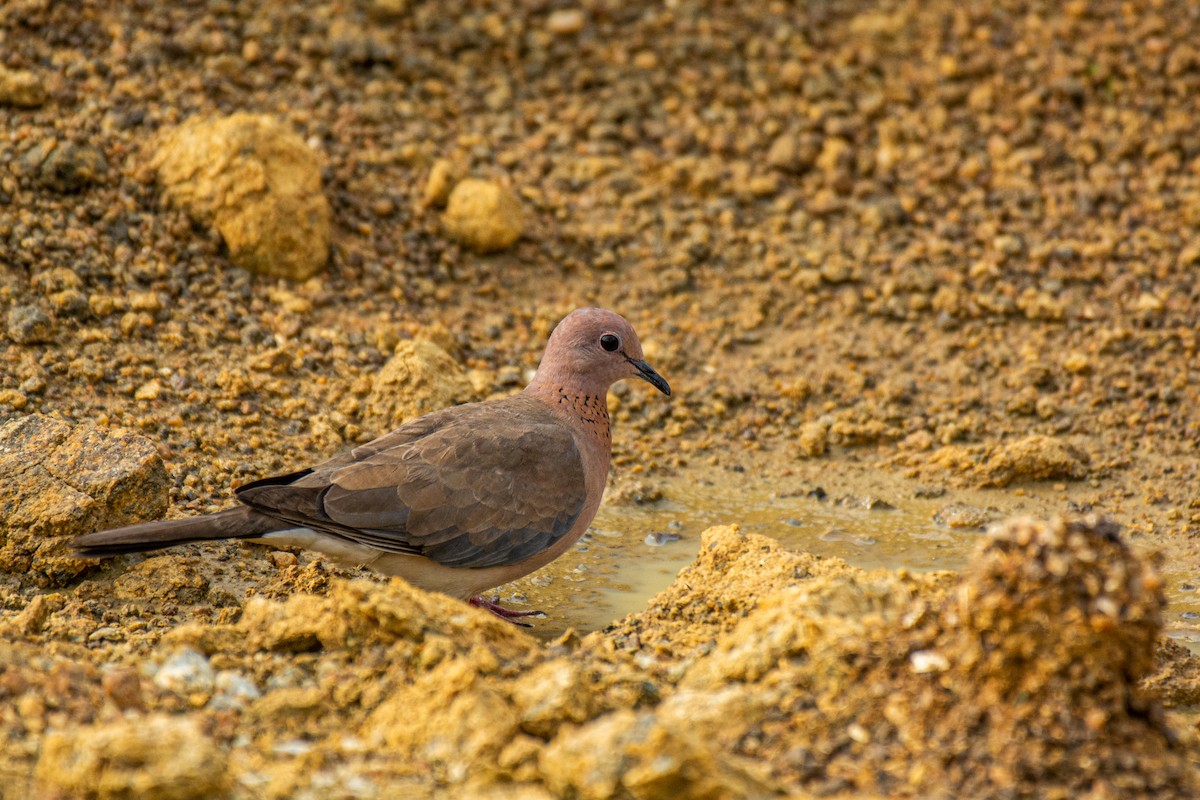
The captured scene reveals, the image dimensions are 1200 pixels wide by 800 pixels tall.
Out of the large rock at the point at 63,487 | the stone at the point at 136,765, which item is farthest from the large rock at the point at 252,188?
the stone at the point at 136,765

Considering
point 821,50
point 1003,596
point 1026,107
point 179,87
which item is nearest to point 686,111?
point 821,50

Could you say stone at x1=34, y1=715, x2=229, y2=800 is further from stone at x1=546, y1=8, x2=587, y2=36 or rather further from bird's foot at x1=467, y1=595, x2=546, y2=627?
stone at x1=546, y1=8, x2=587, y2=36

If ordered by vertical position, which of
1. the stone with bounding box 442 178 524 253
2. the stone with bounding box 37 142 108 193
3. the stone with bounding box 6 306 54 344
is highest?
the stone with bounding box 37 142 108 193

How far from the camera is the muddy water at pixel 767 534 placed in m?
5.40

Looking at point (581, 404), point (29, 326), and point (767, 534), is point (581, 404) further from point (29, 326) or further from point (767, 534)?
point (29, 326)

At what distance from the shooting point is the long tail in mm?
4559

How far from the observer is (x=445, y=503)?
496cm

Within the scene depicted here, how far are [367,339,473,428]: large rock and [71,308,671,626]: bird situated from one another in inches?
37.8

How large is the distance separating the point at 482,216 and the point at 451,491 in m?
2.98

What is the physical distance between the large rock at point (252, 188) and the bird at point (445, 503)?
2223 mm

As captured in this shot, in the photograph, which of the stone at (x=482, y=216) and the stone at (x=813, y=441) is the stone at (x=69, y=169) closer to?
the stone at (x=482, y=216)

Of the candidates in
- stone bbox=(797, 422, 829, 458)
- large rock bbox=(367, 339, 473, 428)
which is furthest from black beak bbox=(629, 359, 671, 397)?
stone bbox=(797, 422, 829, 458)

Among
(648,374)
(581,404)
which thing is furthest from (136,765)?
(648,374)

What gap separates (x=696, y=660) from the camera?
13.4ft
